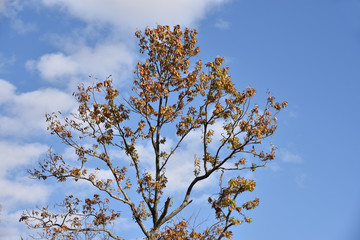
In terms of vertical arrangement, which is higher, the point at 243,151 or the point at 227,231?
the point at 243,151

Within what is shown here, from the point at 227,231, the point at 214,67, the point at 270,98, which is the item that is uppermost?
the point at 214,67

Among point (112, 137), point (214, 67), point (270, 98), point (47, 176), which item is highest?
point (214, 67)

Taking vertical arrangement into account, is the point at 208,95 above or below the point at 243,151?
above

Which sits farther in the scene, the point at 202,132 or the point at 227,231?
the point at 202,132

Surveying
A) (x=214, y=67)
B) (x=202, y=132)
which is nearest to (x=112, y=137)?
(x=202, y=132)

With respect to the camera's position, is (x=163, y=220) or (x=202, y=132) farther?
(x=202, y=132)

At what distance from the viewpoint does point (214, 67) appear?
15.1 meters

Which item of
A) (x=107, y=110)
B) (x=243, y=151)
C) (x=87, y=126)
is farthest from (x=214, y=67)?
(x=87, y=126)

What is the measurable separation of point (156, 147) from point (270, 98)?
456 cm

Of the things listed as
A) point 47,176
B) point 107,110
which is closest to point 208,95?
point 107,110

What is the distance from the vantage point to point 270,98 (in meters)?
15.0

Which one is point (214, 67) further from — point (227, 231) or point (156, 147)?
point (227, 231)

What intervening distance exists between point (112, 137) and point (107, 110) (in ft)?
3.33

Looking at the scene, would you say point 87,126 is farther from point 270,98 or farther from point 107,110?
point 270,98
